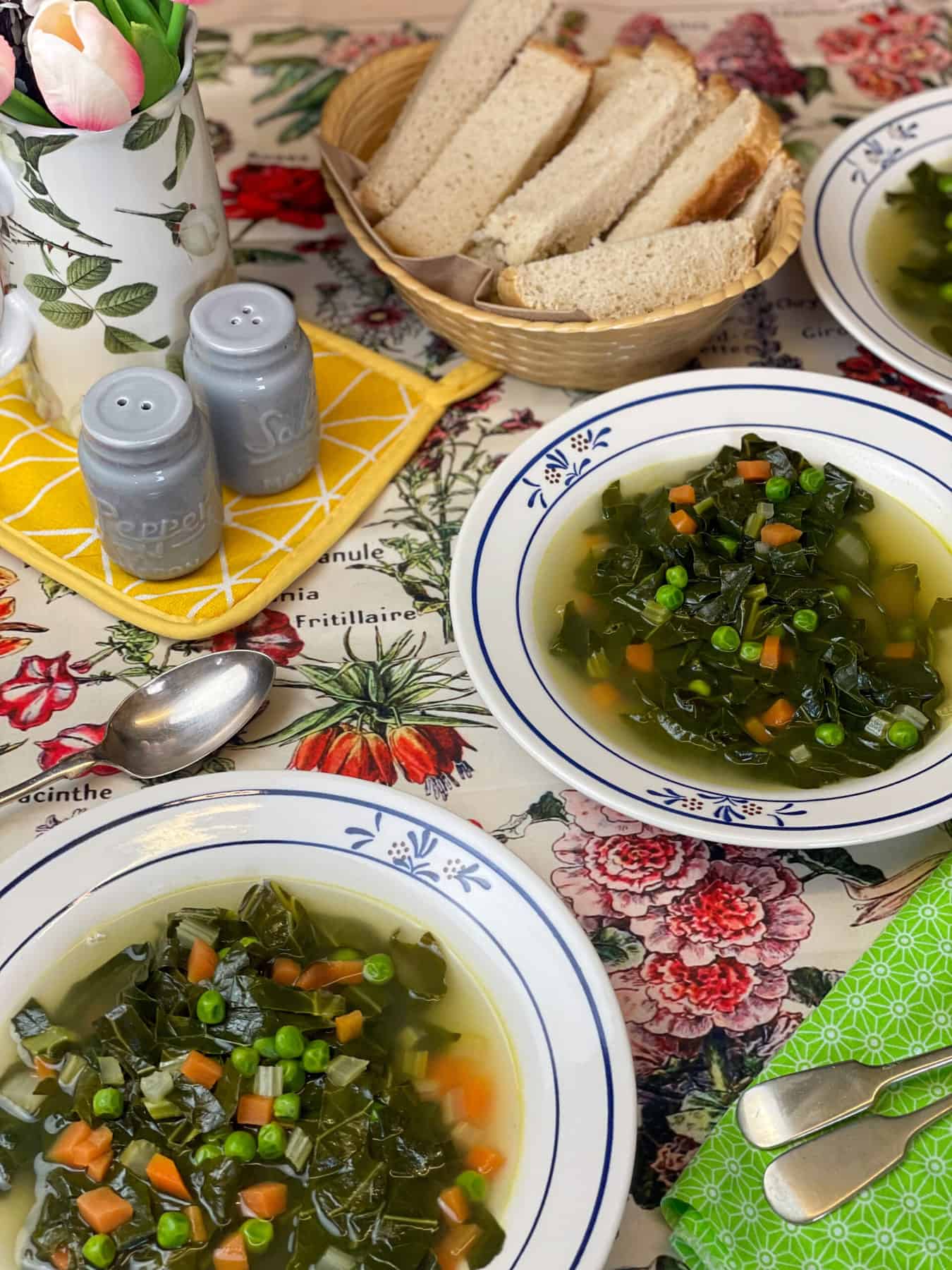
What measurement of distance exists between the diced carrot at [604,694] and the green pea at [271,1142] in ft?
2.38

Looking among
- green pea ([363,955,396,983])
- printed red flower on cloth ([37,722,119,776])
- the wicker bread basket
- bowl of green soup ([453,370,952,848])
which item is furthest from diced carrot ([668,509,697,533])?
printed red flower on cloth ([37,722,119,776])

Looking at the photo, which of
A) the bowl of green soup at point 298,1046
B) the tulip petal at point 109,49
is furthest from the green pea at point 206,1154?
the tulip petal at point 109,49

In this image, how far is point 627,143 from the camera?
2.30 m

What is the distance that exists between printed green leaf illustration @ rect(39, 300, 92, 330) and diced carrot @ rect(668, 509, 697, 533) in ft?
3.21

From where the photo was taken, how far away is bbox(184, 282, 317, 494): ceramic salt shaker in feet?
5.96

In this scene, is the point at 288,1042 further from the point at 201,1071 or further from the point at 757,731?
the point at 757,731

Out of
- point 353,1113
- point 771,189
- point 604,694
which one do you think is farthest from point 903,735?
point 771,189

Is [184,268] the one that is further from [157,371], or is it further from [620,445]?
[620,445]

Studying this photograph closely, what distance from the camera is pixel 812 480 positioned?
1938 millimetres

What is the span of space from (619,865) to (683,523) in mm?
563

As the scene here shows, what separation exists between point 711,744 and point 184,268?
111 cm

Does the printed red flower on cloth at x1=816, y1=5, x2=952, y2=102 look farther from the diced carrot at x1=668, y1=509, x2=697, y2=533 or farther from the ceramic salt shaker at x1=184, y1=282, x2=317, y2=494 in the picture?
the ceramic salt shaker at x1=184, y1=282, x2=317, y2=494

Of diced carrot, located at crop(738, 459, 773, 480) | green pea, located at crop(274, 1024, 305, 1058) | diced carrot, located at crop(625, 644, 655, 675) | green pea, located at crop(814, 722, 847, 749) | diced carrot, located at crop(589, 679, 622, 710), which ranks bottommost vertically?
green pea, located at crop(274, 1024, 305, 1058)

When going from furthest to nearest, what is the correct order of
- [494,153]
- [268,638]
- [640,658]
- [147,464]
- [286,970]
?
[494,153], [268,638], [640,658], [147,464], [286,970]
